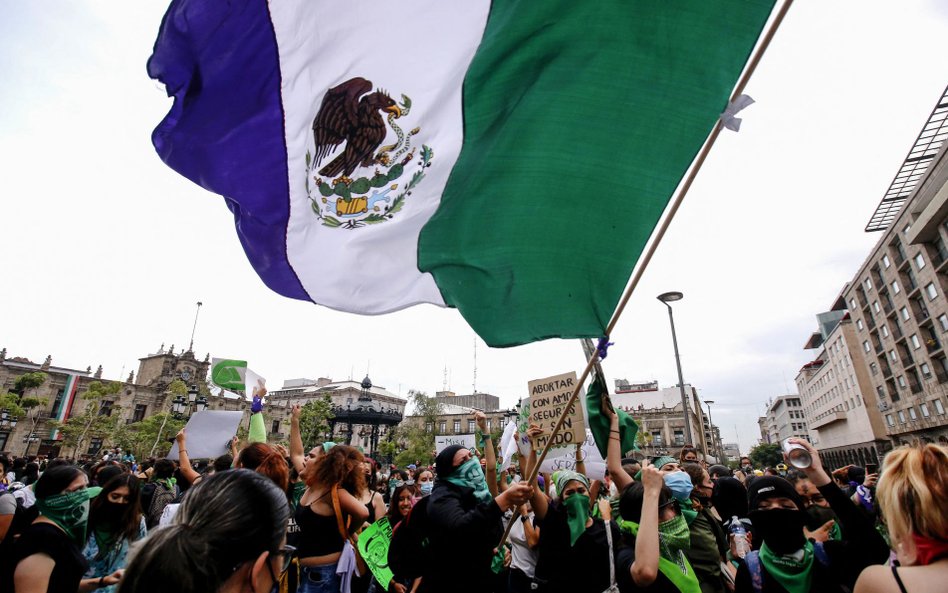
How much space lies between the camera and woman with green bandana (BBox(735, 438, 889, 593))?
2.55 meters

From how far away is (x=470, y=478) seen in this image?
3.19 metres

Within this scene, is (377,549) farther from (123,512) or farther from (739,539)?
(739,539)

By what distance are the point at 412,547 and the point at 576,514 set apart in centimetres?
124

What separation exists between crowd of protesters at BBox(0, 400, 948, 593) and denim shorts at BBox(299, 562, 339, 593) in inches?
0.4

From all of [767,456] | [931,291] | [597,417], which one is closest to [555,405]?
→ [597,417]

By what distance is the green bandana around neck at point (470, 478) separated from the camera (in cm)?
317

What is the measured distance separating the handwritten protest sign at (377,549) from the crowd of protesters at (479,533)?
0.09 m

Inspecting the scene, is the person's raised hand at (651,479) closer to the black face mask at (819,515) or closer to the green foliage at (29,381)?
the black face mask at (819,515)

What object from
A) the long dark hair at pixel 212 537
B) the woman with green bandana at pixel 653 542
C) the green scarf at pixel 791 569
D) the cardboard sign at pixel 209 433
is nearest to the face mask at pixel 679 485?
the woman with green bandana at pixel 653 542

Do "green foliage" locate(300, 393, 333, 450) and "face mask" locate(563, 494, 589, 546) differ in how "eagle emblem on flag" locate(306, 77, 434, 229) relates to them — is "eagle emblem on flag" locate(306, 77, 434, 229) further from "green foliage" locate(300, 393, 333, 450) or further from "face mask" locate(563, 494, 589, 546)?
"green foliage" locate(300, 393, 333, 450)

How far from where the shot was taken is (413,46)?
10.9 feet

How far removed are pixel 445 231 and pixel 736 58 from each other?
6.57 feet

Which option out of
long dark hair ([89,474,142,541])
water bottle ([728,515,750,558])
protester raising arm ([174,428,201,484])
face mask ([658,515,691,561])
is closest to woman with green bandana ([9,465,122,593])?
long dark hair ([89,474,142,541])

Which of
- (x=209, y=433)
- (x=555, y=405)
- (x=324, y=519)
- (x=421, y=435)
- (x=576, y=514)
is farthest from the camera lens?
(x=421, y=435)
